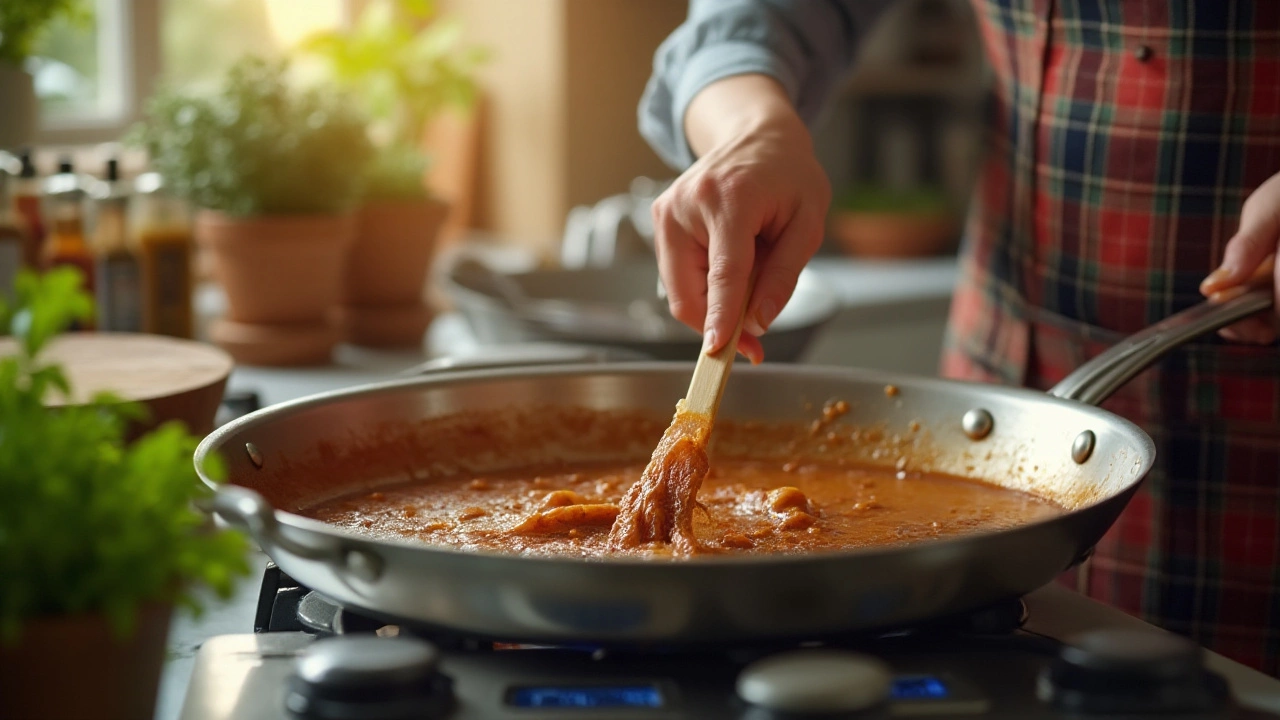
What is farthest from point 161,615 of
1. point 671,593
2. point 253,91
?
point 253,91

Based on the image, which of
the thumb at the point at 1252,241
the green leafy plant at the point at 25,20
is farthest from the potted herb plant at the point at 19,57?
the thumb at the point at 1252,241

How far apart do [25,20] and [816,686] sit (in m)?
1.43

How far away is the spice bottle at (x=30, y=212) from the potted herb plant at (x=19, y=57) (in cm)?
5

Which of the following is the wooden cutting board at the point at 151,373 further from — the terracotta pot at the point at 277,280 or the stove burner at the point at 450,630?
the terracotta pot at the point at 277,280

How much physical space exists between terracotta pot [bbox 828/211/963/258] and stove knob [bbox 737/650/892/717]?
258 cm

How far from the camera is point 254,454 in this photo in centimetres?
87

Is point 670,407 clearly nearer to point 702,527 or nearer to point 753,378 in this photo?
point 753,378

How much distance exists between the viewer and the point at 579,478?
41.6 inches

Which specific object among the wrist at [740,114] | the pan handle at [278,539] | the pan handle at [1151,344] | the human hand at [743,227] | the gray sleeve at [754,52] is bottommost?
the pan handle at [278,539]

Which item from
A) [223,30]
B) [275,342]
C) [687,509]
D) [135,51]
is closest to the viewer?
[687,509]

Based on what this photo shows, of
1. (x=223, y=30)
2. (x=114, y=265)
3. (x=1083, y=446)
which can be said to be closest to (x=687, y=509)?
(x=1083, y=446)

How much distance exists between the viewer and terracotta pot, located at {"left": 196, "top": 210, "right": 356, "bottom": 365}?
5.60 ft

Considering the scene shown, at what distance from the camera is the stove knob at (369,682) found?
561 millimetres

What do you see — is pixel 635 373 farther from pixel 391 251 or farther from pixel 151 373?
pixel 391 251
